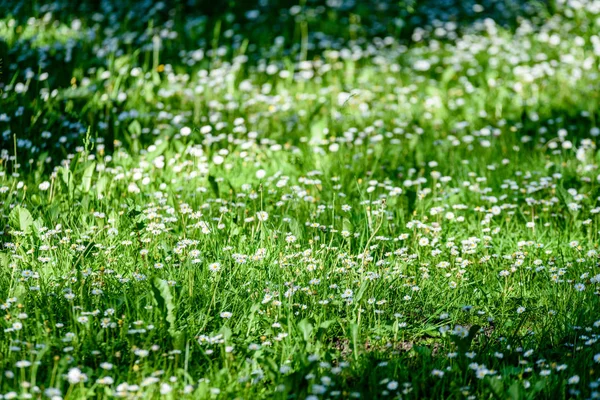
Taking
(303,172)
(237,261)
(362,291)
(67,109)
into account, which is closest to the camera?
(362,291)

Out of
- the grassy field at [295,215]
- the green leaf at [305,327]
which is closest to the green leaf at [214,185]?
the grassy field at [295,215]

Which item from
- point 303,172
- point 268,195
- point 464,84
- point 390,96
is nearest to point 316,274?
point 268,195

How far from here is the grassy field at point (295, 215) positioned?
9.91 ft

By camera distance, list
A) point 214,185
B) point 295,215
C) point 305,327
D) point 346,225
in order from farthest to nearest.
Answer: point 214,185
point 295,215
point 346,225
point 305,327

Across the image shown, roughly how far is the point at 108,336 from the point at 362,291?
1.17 m

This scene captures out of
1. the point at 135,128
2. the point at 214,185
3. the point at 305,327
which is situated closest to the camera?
the point at 305,327

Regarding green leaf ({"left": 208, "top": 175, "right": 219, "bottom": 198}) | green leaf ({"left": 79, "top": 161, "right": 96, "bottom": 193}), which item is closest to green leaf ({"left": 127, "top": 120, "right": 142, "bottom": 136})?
green leaf ({"left": 79, "top": 161, "right": 96, "bottom": 193})

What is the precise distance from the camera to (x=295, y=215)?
456cm

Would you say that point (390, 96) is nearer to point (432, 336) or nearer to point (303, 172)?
point (303, 172)

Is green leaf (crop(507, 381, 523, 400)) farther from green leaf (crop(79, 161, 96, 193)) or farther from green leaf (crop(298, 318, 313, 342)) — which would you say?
green leaf (crop(79, 161, 96, 193))

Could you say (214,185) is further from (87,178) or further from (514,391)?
(514,391)

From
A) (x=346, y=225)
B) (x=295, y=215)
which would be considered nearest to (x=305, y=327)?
(x=346, y=225)

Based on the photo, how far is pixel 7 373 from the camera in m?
2.71

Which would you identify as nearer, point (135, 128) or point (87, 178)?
point (87, 178)
